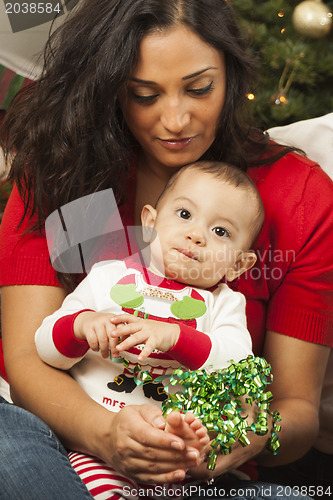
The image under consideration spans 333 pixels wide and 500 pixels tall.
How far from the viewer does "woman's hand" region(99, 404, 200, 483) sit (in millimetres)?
641

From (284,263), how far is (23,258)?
1.19 feet

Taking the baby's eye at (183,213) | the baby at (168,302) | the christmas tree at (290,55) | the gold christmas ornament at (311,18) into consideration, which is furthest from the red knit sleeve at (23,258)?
the gold christmas ornament at (311,18)

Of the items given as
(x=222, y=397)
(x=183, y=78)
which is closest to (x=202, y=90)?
(x=183, y=78)

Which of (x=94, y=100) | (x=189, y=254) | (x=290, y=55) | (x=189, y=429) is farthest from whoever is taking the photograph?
Answer: (x=290, y=55)

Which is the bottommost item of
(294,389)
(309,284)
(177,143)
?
Answer: (294,389)

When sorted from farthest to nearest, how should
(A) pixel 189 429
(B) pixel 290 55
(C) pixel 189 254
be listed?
(B) pixel 290 55
(C) pixel 189 254
(A) pixel 189 429

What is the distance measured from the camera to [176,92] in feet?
2.54

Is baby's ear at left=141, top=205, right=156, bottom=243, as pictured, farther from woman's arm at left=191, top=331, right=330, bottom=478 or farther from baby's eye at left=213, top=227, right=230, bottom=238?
woman's arm at left=191, top=331, right=330, bottom=478

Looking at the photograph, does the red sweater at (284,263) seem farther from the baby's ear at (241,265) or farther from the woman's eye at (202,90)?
the woman's eye at (202,90)

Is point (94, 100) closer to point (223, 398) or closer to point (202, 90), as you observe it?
point (202, 90)

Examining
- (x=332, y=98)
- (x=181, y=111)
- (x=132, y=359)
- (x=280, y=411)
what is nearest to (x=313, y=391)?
(x=280, y=411)

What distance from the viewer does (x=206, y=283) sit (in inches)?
29.6

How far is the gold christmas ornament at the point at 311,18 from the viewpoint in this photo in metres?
0.90

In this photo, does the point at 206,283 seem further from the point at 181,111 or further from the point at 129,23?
the point at 129,23
